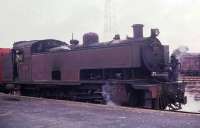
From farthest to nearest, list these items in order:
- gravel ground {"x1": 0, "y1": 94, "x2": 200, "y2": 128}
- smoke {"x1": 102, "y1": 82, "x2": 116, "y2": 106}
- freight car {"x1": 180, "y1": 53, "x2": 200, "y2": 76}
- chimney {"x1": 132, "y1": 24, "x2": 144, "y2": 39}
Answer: freight car {"x1": 180, "y1": 53, "x2": 200, "y2": 76} → chimney {"x1": 132, "y1": 24, "x2": 144, "y2": 39} → smoke {"x1": 102, "y1": 82, "x2": 116, "y2": 106} → gravel ground {"x1": 0, "y1": 94, "x2": 200, "y2": 128}

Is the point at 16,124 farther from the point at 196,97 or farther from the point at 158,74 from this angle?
the point at 196,97

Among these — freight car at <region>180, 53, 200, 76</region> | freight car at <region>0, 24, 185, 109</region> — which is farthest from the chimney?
freight car at <region>180, 53, 200, 76</region>

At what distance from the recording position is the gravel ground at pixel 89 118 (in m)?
9.21

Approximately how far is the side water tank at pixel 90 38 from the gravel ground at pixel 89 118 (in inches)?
159

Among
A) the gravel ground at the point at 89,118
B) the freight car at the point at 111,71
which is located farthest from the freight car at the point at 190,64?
the gravel ground at the point at 89,118

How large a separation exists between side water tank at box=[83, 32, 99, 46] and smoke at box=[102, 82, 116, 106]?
2.50m

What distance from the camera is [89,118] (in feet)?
34.1

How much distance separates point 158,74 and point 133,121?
5.68 meters

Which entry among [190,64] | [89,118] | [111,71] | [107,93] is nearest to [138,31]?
[111,71]

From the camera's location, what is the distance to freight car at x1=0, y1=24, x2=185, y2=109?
A: 1442 cm

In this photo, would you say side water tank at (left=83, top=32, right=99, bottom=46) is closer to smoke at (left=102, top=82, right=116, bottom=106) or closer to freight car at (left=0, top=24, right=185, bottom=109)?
freight car at (left=0, top=24, right=185, bottom=109)

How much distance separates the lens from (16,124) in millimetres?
9828

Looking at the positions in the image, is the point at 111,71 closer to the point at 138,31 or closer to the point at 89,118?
the point at 138,31

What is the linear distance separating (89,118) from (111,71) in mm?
5313
